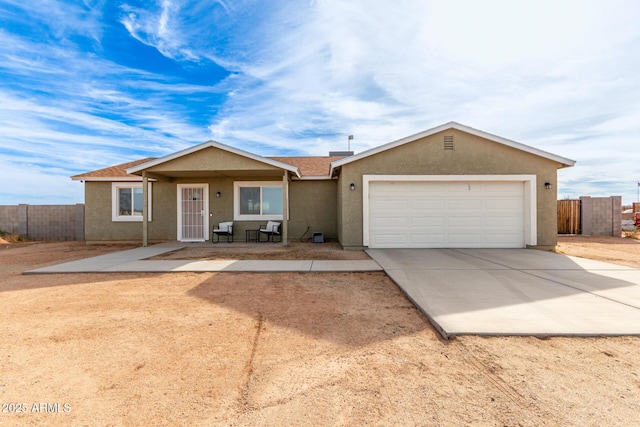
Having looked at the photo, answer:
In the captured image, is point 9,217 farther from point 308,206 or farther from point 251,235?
point 308,206

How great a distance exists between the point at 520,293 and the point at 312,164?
1150cm

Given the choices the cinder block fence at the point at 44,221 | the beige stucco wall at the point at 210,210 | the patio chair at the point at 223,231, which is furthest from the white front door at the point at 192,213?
the cinder block fence at the point at 44,221

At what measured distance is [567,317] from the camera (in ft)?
11.8

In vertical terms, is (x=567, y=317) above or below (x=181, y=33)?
below

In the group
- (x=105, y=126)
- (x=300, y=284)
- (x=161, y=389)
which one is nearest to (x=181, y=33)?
(x=105, y=126)

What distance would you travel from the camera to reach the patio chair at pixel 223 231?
12.1m

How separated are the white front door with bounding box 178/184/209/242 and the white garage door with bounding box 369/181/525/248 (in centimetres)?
736

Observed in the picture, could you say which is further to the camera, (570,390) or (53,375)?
(53,375)

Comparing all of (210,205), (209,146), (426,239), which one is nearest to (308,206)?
(210,205)

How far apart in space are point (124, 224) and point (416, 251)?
12.3 metres

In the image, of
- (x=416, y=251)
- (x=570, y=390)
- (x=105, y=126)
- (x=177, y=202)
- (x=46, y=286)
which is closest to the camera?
(x=570, y=390)

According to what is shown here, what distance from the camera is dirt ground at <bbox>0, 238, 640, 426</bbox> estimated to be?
1961 mm

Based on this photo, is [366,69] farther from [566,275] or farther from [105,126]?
[105,126]

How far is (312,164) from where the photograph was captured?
1492 cm
